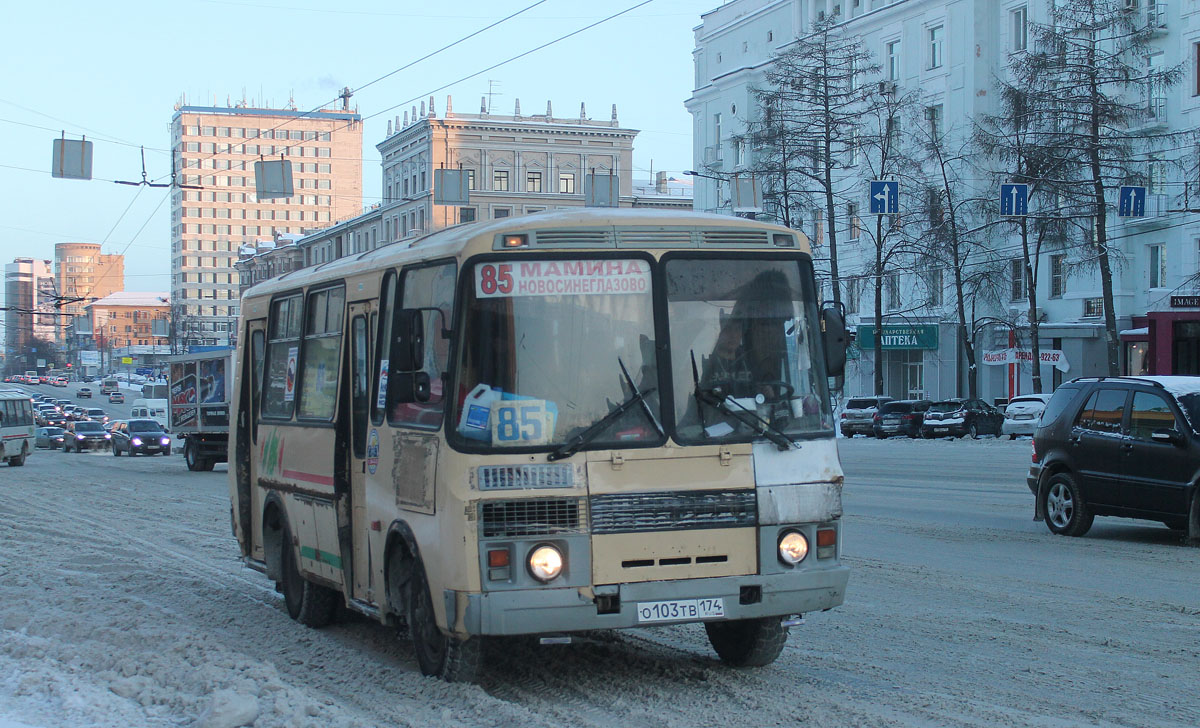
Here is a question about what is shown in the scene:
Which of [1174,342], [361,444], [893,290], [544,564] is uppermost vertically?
[893,290]

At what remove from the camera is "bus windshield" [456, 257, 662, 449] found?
7227 mm

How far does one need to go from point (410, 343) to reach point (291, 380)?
10.7 ft

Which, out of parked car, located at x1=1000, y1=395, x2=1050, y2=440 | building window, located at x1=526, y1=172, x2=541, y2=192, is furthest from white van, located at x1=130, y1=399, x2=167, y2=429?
parked car, located at x1=1000, y1=395, x2=1050, y2=440

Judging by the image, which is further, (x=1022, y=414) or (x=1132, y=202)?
(x=1022, y=414)

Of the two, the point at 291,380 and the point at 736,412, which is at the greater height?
the point at 291,380

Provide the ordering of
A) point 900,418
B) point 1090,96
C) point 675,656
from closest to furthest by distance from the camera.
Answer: point 675,656, point 1090,96, point 900,418

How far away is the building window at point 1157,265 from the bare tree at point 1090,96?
749 centimetres

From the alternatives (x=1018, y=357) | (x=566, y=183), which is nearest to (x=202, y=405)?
(x=1018, y=357)

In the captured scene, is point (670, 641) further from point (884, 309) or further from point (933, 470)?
point (884, 309)

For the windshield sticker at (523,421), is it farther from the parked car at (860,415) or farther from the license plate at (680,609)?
the parked car at (860,415)

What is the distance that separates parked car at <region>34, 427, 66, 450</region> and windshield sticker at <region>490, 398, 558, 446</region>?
68804mm

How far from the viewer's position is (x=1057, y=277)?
56344 millimetres

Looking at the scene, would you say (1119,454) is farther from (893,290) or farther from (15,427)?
(893,290)

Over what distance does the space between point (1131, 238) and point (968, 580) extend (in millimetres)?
44772
